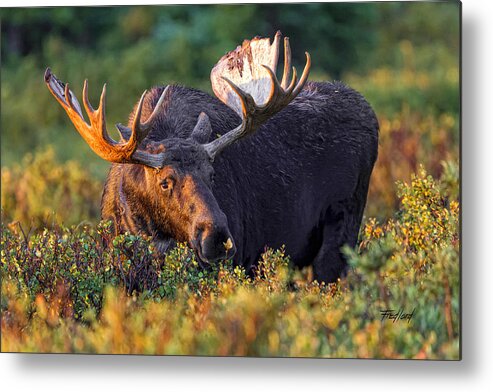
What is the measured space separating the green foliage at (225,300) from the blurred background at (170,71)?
167 centimetres

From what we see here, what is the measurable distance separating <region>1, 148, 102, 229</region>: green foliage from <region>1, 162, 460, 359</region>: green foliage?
159 centimetres

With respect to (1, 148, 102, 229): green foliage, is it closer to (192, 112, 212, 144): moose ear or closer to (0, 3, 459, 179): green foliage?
(0, 3, 459, 179): green foliage

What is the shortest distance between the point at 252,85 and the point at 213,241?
3.89ft

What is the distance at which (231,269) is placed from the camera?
8883 millimetres

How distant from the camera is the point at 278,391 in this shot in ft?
27.8

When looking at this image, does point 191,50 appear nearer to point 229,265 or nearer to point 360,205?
point 360,205

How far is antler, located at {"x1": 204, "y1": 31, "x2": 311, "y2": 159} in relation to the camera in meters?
8.74

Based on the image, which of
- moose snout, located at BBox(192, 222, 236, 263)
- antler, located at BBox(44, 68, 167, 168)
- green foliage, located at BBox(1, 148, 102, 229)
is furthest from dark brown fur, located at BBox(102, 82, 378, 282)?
green foliage, located at BBox(1, 148, 102, 229)

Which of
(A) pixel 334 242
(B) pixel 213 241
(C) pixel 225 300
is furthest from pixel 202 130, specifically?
(A) pixel 334 242
